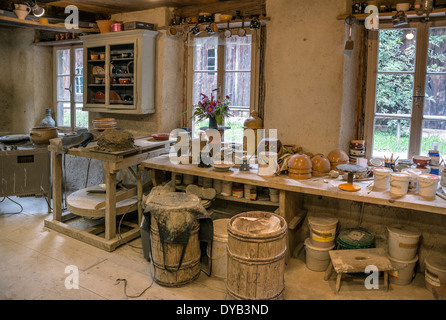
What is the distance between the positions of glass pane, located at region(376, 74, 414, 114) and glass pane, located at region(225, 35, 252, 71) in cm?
137

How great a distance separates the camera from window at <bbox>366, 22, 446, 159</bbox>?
339 centimetres

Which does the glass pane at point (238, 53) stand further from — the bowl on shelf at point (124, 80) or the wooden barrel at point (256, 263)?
the wooden barrel at point (256, 263)

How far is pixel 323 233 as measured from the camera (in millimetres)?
3244

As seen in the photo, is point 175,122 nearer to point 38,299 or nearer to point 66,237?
point 66,237

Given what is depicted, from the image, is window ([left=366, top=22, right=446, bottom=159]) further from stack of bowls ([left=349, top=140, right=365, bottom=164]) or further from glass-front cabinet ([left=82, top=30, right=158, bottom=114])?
glass-front cabinet ([left=82, top=30, right=158, bottom=114])

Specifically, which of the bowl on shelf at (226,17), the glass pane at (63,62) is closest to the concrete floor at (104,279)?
the bowl on shelf at (226,17)

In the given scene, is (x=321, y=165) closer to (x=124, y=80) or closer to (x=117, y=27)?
(x=124, y=80)

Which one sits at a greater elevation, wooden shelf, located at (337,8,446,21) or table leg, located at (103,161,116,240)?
wooden shelf, located at (337,8,446,21)

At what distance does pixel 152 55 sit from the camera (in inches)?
180

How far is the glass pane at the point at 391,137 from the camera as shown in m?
3.58

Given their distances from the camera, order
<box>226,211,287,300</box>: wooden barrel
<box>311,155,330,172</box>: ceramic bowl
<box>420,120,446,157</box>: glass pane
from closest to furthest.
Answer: <box>226,211,287,300</box>: wooden barrel
<box>311,155,330,172</box>: ceramic bowl
<box>420,120,446,157</box>: glass pane

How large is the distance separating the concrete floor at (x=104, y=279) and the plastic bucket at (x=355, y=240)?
0.88 ft

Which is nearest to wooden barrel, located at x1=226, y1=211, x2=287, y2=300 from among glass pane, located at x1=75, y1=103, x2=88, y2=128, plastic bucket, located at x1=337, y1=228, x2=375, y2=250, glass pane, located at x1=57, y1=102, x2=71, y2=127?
plastic bucket, located at x1=337, y1=228, x2=375, y2=250
